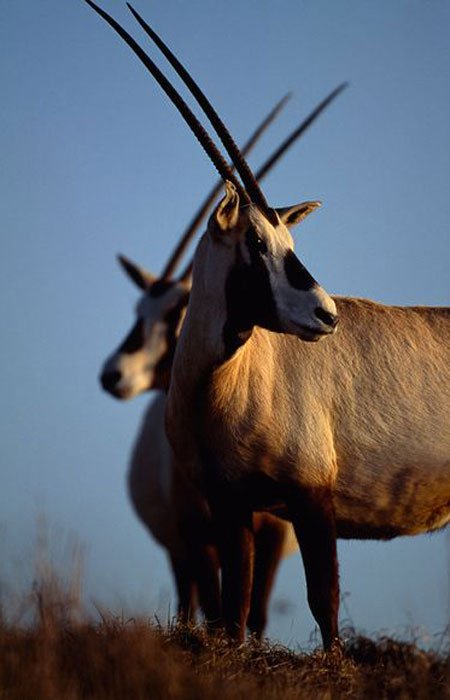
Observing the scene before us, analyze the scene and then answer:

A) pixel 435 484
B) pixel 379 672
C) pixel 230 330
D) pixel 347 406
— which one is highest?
pixel 230 330

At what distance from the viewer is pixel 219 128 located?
24.9ft

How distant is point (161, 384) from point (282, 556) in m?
2.33

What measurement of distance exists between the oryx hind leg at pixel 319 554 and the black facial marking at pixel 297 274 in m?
1.09

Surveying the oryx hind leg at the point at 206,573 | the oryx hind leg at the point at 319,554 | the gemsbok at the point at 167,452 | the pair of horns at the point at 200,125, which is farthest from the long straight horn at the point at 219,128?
the oryx hind leg at the point at 206,573

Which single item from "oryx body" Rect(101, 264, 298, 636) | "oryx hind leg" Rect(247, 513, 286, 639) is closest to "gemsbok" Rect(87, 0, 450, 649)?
"oryx body" Rect(101, 264, 298, 636)

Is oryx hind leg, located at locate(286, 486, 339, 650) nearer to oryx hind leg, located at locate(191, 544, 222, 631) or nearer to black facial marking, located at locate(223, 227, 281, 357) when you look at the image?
black facial marking, located at locate(223, 227, 281, 357)

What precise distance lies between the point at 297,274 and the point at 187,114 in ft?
5.05

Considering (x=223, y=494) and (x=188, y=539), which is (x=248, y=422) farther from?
(x=188, y=539)

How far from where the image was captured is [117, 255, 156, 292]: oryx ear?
45.7ft

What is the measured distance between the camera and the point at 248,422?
680cm

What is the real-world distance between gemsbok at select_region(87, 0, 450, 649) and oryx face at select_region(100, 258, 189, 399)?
183 inches

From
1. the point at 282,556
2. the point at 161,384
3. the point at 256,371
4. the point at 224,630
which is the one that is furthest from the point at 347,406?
the point at 161,384

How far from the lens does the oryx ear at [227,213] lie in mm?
6836

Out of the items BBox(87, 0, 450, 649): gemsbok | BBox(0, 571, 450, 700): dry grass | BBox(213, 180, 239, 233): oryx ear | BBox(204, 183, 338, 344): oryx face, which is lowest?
BBox(0, 571, 450, 700): dry grass
